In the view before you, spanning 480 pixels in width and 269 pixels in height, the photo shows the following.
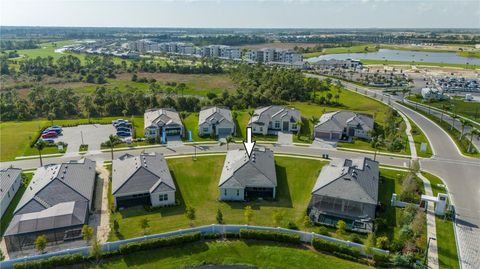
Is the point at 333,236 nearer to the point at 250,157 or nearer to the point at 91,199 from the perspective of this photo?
the point at 250,157

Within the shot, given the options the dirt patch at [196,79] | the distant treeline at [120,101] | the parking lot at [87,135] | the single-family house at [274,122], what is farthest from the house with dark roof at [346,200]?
the dirt patch at [196,79]

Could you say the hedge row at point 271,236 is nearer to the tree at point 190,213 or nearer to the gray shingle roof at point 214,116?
the tree at point 190,213

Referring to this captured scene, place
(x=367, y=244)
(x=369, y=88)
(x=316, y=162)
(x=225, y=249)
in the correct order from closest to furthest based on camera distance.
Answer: (x=367, y=244)
(x=225, y=249)
(x=316, y=162)
(x=369, y=88)

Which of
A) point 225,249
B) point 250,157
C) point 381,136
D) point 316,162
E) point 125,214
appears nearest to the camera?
point 225,249

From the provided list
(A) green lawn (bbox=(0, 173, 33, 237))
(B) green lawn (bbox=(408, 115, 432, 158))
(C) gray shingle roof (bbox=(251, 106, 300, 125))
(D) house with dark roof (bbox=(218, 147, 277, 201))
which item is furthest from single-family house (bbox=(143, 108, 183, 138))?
(B) green lawn (bbox=(408, 115, 432, 158))

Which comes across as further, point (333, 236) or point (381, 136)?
point (381, 136)

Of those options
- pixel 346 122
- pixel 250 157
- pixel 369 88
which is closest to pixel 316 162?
pixel 250 157

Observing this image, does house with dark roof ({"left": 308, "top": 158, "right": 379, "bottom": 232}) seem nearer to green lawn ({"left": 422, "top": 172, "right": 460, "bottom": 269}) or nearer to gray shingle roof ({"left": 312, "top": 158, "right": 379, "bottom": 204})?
gray shingle roof ({"left": 312, "top": 158, "right": 379, "bottom": 204})
